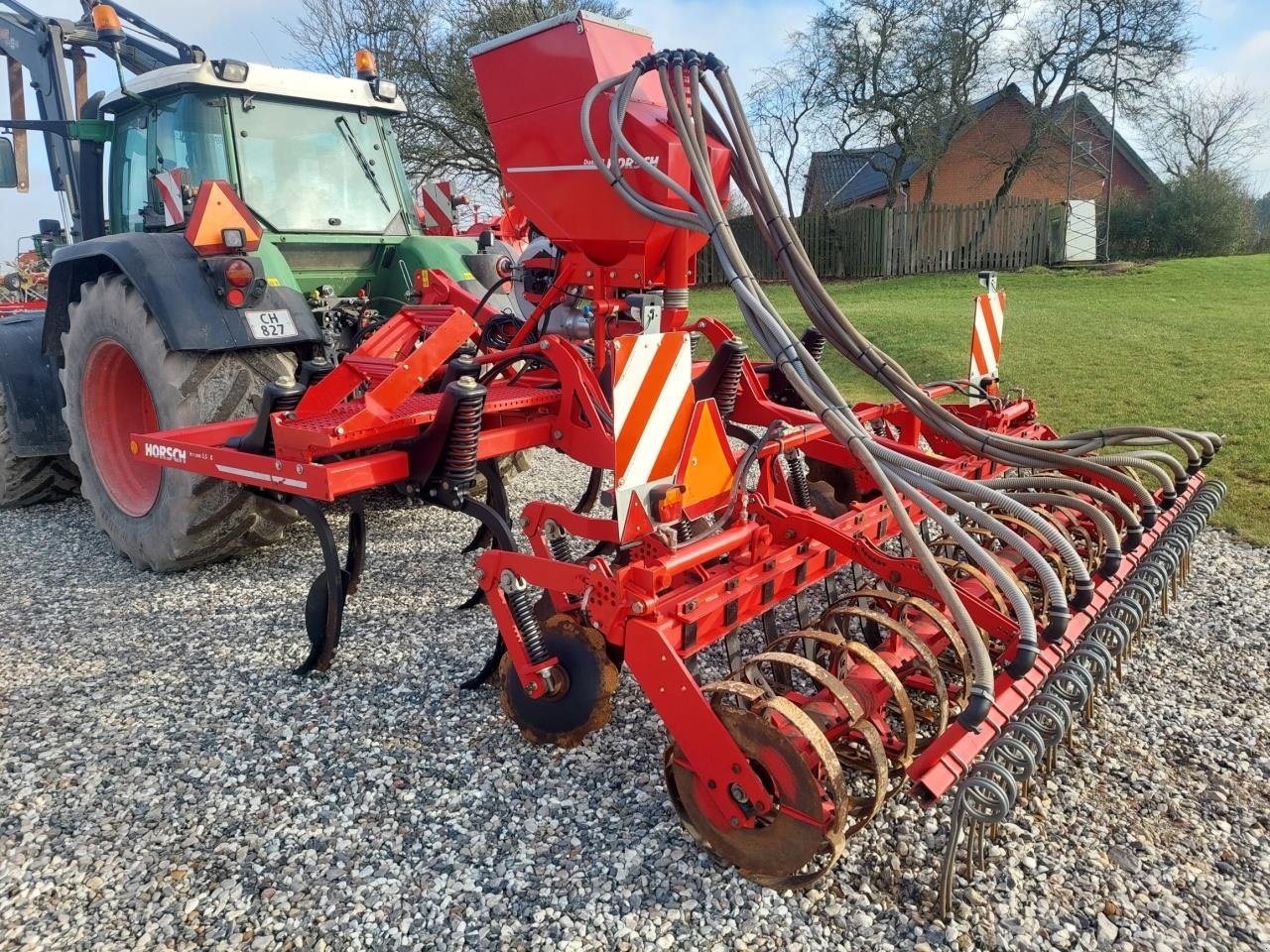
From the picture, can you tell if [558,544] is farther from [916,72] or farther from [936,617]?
[916,72]

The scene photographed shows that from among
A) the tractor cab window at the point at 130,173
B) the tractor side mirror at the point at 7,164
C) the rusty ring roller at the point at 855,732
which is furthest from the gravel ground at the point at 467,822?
the tractor side mirror at the point at 7,164

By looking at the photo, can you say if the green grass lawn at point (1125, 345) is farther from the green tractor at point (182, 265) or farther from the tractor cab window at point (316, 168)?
the tractor cab window at point (316, 168)

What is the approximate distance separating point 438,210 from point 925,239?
623 inches

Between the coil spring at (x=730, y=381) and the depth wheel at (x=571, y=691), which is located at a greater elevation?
the coil spring at (x=730, y=381)

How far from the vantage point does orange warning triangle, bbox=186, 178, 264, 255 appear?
13.1ft

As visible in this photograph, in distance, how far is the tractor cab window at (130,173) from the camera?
→ 4.88 metres

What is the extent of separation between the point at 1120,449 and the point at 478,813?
534cm

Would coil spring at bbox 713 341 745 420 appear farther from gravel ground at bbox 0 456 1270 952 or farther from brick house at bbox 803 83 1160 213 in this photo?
brick house at bbox 803 83 1160 213

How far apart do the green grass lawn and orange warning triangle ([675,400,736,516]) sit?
3.35 meters

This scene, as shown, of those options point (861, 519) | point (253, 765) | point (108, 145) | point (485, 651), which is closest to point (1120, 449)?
point (861, 519)

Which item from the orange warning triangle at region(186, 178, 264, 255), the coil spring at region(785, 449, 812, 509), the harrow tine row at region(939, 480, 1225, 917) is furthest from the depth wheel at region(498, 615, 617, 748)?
the orange warning triangle at region(186, 178, 264, 255)

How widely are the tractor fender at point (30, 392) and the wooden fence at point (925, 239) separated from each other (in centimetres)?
1429

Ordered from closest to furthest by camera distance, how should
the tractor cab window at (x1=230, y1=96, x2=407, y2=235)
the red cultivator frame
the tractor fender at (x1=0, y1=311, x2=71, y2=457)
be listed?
the red cultivator frame
the tractor cab window at (x1=230, y1=96, x2=407, y2=235)
the tractor fender at (x1=0, y1=311, x2=71, y2=457)

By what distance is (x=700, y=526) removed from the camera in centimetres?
283
